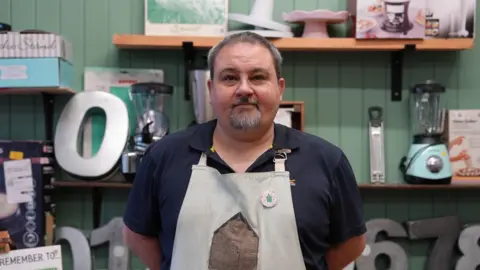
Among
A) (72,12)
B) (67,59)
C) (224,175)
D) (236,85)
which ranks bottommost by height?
(224,175)

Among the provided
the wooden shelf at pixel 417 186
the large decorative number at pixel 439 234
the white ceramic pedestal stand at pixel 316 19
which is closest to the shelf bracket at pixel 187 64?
the white ceramic pedestal stand at pixel 316 19

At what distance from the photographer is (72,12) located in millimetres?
2361

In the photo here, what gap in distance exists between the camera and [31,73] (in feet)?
6.83

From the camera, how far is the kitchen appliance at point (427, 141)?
2.19 m

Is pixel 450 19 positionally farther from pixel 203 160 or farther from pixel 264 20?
pixel 203 160

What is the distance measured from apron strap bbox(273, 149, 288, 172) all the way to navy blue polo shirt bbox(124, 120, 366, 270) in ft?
0.05

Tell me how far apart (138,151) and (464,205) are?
152 cm

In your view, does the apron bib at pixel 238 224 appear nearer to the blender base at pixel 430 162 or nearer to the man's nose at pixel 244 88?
the man's nose at pixel 244 88

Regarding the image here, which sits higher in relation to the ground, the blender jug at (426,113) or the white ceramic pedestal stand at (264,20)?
the white ceramic pedestal stand at (264,20)

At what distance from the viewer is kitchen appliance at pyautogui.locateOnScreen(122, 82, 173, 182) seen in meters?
2.15

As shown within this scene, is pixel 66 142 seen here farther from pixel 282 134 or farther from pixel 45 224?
pixel 282 134

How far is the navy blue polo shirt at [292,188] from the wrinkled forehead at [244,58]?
0.72ft

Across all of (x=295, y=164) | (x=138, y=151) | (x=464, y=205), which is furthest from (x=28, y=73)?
(x=464, y=205)

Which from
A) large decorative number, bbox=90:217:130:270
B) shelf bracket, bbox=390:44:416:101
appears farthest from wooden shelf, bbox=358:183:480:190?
large decorative number, bbox=90:217:130:270
